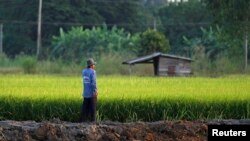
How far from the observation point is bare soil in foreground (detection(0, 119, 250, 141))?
1118cm

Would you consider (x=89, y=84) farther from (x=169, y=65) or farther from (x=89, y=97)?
(x=169, y=65)

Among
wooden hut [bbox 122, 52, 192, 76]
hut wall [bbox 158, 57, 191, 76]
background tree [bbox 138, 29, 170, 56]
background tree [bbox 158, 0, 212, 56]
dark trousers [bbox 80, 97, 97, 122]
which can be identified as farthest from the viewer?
background tree [bbox 158, 0, 212, 56]

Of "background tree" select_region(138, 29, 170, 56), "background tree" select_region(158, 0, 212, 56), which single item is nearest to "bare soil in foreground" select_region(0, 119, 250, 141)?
"background tree" select_region(138, 29, 170, 56)

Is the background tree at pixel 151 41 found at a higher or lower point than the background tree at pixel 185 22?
lower

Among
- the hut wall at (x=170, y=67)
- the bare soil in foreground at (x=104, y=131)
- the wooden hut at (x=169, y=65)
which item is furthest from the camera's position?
the hut wall at (x=170, y=67)

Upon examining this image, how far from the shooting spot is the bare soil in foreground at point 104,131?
11180 millimetres

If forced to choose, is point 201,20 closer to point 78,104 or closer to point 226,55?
point 226,55

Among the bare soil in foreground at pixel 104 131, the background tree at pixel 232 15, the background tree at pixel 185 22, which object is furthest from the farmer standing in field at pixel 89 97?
the background tree at pixel 185 22

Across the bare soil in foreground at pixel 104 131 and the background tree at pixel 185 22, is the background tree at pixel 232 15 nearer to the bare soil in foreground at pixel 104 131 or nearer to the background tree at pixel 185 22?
the bare soil in foreground at pixel 104 131

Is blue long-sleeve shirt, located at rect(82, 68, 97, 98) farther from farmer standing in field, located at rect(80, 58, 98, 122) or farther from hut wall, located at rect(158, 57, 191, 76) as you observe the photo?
hut wall, located at rect(158, 57, 191, 76)

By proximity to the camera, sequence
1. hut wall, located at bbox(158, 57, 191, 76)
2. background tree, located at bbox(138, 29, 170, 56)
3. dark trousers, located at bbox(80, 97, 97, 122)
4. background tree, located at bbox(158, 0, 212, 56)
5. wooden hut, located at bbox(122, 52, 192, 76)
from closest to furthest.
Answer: dark trousers, located at bbox(80, 97, 97, 122), wooden hut, located at bbox(122, 52, 192, 76), hut wall, located at bbox(158, 57, 191, 76), background tree, located at bbox(138, 29, 170, 56), background tree, located at bbox(158, 0, 212, 56)

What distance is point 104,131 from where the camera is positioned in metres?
11.5

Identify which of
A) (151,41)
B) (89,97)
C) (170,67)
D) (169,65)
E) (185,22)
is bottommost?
(89,97)

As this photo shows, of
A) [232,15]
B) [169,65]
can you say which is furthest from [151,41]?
[232,15]
